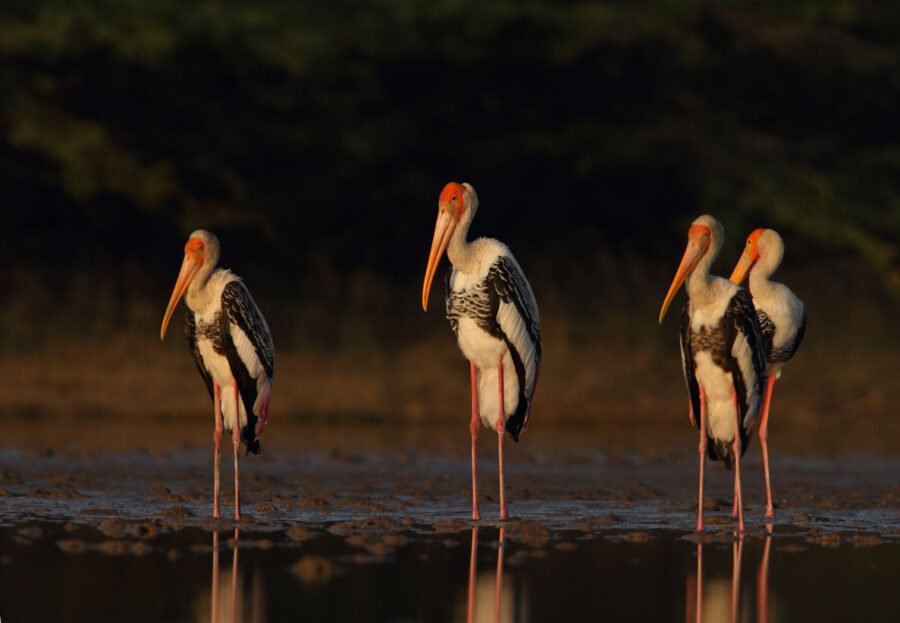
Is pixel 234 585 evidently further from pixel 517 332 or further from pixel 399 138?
pixel 399 138

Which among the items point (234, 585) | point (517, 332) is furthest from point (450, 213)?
point (234, 585)

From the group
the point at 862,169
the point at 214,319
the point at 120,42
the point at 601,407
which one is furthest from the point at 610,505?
the point at 862,169

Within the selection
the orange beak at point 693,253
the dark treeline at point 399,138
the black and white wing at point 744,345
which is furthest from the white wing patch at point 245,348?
the dark treeline at point 399,138

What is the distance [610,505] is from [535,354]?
1073 millimetres

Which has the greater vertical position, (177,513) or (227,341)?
(227,341)

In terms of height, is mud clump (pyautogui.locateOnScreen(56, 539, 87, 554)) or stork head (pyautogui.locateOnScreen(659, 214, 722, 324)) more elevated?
stork head (pyautogui.locateOnScreen(659, 214, 722, 324))

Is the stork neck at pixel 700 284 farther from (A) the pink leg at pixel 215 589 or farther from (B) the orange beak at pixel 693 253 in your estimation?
(A) the pink leg at pixel 215 589

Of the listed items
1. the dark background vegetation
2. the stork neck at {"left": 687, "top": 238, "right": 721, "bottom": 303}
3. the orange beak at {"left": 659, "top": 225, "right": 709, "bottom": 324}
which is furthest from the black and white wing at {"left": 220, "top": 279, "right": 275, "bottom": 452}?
the dark background vegetation

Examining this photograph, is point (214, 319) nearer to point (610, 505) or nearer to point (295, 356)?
point (610, 505)

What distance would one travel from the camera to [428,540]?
7.84 m

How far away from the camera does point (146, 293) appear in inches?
690

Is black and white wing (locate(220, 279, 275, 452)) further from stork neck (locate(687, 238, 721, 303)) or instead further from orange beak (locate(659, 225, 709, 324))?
stork neck (locate(687, 238, 721, 303))

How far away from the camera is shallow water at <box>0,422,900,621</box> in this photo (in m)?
6.22

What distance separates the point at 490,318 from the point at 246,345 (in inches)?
50.9
